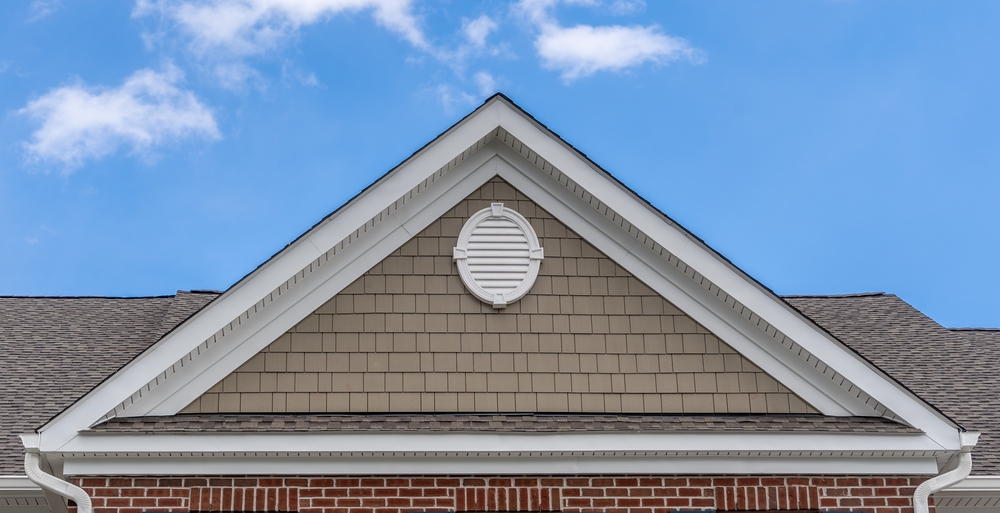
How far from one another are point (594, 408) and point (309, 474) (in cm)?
278

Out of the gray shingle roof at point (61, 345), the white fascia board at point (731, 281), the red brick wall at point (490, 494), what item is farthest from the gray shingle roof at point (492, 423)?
the gray shingle roof at point (61, 345)

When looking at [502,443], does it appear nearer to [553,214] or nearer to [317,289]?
[317,289]

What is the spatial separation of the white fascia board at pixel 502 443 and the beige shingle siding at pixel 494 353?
0.46m

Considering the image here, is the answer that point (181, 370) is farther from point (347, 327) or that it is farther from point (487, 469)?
point (487, 469)

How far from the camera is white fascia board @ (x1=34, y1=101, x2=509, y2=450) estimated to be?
9516mm

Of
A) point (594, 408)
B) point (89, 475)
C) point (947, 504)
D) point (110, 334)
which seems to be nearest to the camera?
point (89, 475)

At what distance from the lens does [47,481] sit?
9.37 metres

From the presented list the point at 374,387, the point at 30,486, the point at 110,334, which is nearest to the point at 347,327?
the point at 374,387

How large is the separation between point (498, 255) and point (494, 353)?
1.02 m

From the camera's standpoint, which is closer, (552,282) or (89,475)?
(89,475)

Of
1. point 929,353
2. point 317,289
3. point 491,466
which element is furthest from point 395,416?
point 929,353

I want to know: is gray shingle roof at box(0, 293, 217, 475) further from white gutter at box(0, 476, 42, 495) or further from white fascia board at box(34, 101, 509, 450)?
white fascia board at box(34, 101, 509, 450)

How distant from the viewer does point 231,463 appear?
961 cm

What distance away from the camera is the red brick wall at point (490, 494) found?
31.3 ft
